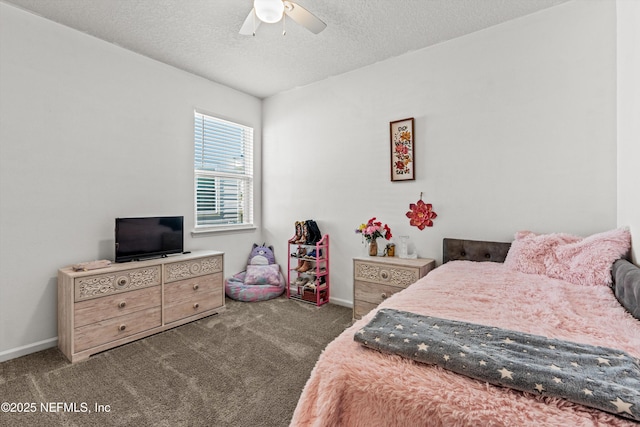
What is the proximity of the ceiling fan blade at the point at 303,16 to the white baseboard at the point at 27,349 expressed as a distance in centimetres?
320

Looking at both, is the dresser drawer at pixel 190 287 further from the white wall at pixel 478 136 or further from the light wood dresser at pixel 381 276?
the light wood dresser at pixel 381 276

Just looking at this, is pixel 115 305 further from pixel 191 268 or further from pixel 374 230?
pixel 374 230

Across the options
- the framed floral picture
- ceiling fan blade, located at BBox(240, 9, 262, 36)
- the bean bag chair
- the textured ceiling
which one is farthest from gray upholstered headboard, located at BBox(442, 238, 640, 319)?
ceiling fan blade, located at BBox(240, 9, 262, 36)

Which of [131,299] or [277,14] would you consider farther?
[131,299]

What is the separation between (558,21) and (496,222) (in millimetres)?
1633

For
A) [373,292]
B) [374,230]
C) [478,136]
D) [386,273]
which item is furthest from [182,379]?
[478,136]

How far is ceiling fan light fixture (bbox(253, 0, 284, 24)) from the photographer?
1840 millimetres

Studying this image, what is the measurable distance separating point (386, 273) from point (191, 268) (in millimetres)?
1923

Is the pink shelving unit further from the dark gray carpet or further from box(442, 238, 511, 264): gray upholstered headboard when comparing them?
box(442, 238, 511, 264): gray upholstered headboard

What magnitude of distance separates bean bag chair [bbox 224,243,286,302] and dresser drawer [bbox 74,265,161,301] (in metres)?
1.04

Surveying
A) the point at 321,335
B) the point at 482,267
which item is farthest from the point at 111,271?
the point at 482,267

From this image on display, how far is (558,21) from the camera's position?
2.26 metres

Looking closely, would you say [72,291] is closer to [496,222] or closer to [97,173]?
[97,173]

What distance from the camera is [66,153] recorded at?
8.19 ft
